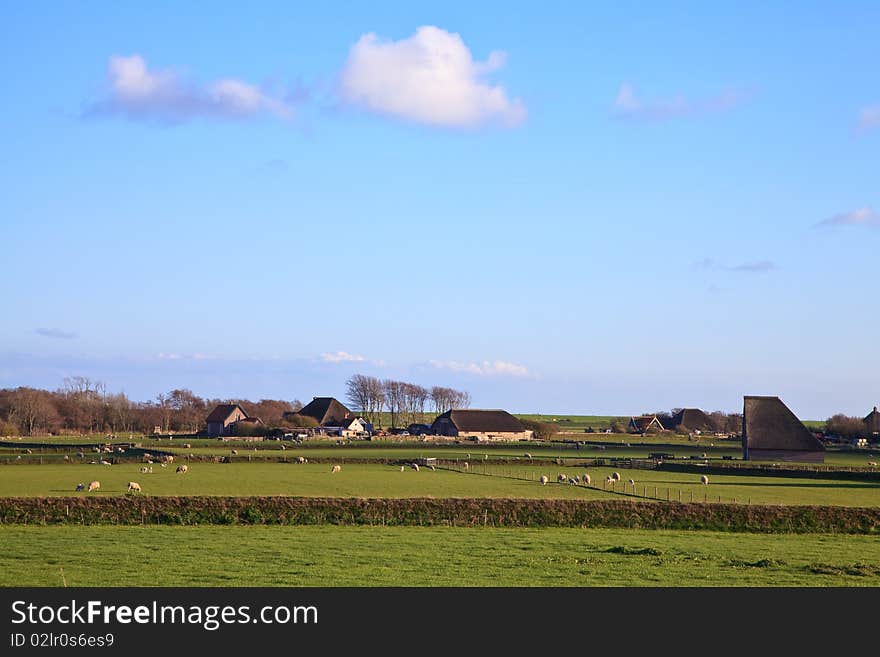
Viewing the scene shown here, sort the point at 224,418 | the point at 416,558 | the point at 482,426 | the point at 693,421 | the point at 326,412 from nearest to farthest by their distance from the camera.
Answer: the point at 416,558, the point at 482,426, the point at 224,418, the point at 326,412, the point at 693,421

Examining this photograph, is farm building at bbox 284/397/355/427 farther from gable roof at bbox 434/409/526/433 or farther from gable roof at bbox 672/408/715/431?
gable roof at bbox 672/408/715/431

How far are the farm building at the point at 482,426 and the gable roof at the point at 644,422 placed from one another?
39.9 m

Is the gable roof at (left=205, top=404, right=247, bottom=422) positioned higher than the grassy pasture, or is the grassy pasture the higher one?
the gable roof at (left=205, top=404, right=247, bottom=422)

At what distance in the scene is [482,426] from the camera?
143 metres

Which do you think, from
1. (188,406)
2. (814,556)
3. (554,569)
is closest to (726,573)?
(554,569)

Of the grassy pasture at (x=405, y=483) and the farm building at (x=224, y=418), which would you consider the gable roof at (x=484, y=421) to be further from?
the grassy pasture at (x=405, y=483)

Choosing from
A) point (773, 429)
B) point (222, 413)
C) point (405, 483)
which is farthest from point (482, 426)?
point (405, 483)

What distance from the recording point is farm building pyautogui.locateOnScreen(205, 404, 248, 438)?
150 meters

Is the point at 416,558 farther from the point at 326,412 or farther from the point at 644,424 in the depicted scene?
the point at 644,424

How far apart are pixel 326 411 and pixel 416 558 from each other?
143m

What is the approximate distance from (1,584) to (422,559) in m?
9.22

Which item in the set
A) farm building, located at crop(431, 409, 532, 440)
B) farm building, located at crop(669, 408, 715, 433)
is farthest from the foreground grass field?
farm building, located at crop(669, 408, 715, 433)

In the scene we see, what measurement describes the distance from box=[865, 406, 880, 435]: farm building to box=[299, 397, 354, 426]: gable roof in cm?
8244

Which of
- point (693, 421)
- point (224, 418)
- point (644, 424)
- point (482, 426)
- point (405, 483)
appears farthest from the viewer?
point (693, 421)
